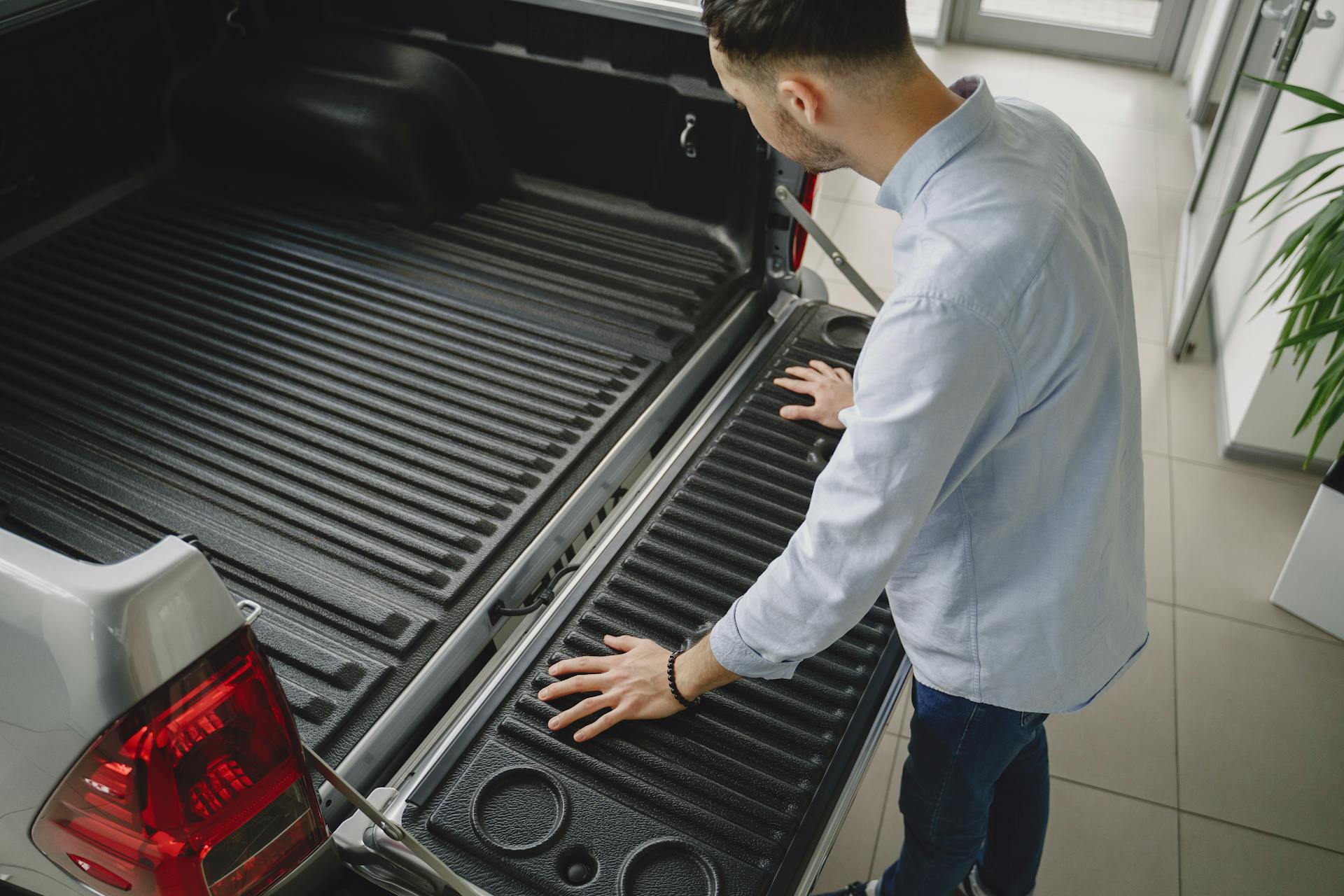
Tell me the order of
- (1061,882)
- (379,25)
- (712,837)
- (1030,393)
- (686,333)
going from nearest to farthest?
(1030,393), (712,837), (1061,882), (686,333), (379,25)

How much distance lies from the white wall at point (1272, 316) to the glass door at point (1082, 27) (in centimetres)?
234

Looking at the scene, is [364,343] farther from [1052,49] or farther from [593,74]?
[1052,49]

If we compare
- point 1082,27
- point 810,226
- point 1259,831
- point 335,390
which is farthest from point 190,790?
point 1082,27

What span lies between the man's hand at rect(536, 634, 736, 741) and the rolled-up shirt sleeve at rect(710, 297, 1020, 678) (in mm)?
272

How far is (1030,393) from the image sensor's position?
989 mm

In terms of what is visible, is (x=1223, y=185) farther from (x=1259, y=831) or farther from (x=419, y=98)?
(x=419, y=98)

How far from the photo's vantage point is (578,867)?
51.1 inches

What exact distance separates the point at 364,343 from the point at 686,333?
649 millimetres

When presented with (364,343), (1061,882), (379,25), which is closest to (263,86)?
(379,25)

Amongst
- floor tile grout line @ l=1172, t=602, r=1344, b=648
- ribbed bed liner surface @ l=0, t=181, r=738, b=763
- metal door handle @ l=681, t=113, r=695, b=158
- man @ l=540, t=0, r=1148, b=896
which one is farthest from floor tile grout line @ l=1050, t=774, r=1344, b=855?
metal door handle @ l=681, t=113, r=695, b=158

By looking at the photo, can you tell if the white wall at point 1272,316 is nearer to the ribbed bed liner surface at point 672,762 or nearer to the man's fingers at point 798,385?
the man's fingers at point 798,385

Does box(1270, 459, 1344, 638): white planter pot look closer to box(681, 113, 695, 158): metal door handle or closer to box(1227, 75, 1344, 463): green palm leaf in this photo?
box(1227, 75, 1344, 463): green palm leaf

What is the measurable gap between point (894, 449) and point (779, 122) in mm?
385

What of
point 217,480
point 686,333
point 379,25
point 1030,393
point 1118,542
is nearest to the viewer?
point 1030,393
